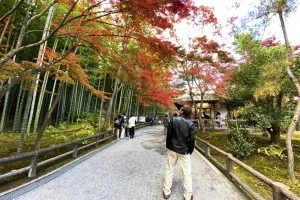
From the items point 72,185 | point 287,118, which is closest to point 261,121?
point 287,118

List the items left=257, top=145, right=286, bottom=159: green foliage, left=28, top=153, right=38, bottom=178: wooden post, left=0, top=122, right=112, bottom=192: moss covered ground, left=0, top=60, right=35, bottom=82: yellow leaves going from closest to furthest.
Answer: left=0, top=122, right=112, bottom=192: moss covered ground
left=28, top=153, right=38, bottom=178: wooden post
left=0, top=60, right=35, bottom=82: yellow leaves
left=257, top=145, right=286, bottom=159: green foliage

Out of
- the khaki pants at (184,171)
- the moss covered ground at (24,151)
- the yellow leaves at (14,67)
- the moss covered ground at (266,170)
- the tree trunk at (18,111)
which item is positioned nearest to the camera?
the khaki pants at (184,171)

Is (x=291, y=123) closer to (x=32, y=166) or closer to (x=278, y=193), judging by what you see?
(x=278, y=193)

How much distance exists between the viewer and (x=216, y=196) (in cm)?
412

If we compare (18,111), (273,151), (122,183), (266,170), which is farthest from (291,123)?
(18,111)

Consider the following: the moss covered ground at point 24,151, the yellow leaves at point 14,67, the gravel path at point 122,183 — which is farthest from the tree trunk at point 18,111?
the gravel path at point 122,183

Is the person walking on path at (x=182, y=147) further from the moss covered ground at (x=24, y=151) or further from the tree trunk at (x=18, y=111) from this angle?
the tree trunk at (x=18, y=111)

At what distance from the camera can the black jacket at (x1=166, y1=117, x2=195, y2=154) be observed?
151 inches

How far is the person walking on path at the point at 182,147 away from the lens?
3.80 m

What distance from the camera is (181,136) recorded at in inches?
153

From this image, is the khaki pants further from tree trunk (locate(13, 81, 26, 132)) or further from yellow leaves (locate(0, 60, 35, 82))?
tree trunk (locate(13, 81, 26, 132))

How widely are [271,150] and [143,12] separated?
808cm

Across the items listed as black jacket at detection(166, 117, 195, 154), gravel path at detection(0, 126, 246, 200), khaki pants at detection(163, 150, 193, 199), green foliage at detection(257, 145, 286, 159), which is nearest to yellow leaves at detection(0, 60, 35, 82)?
gravel path at detection(0, 126, 246, 200)

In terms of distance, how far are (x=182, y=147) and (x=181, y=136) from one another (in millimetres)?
184
